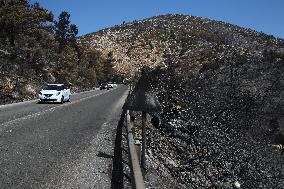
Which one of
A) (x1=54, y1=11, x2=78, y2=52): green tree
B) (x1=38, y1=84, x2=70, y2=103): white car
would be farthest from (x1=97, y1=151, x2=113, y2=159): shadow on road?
(x1=54, y1=11, x2=78, y2=52): green tree

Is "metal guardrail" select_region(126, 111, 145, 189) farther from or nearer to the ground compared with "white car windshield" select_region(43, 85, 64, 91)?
farther from the ground

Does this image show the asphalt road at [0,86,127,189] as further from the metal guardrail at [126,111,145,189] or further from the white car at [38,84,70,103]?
the white car at [38,84,70,103]

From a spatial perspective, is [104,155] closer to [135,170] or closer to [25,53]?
[135,170]

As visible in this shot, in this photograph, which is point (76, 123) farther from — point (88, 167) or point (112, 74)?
point (112, 74)

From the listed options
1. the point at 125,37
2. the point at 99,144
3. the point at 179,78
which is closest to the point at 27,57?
the point at 179,78

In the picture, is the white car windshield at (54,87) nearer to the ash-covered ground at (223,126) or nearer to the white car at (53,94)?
the white car at (53,94)

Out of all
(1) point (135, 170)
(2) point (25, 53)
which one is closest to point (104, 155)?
(1) point (135, 170)

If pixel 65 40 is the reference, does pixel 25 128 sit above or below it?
below

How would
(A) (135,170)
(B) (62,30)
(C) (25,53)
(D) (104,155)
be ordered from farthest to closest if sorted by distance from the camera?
(B) (62,30) → (C) (25,53) → (D) (104,155) → (A) (135,170)

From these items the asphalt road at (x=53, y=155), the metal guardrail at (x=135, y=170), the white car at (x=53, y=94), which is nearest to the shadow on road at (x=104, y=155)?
the asphalt road at (x=53, y=155)

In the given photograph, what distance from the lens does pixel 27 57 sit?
5488cm

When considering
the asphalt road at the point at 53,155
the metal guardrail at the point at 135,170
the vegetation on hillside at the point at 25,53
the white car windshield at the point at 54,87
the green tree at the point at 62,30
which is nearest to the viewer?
the metal guardrail at the point at 135,170

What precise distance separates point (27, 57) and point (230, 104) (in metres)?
34.0

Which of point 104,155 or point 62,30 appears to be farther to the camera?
point 62,30
